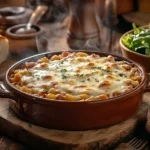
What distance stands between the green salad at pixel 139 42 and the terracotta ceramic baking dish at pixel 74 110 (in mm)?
426

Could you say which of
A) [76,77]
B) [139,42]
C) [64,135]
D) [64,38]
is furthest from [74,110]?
[64,38]

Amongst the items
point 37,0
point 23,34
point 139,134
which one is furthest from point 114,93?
point 37,0

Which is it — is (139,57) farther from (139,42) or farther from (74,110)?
(74,110)

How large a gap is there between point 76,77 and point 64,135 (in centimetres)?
26

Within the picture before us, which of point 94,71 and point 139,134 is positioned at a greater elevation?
point 94,71

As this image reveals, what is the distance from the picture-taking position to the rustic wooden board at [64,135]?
1339mm

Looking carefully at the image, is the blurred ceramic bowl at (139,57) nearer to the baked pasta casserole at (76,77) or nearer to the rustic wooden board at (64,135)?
the baked pasta casserole at (76,77)

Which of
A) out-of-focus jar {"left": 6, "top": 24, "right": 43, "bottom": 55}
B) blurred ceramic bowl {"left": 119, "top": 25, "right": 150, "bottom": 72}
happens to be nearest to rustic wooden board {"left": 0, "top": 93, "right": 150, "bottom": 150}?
blurred ceramic bowl {"left": 119, "top": 25, "right": 150, "bottom": 72}

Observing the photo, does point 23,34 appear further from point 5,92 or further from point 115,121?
point 115,121

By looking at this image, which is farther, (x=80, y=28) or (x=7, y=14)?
(x=7, y=14)

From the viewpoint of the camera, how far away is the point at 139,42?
1913 mm

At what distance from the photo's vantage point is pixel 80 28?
2346 millimetres

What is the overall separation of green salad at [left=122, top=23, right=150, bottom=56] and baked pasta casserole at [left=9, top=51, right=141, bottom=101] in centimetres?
21

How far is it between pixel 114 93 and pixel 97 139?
0.18 metres
